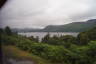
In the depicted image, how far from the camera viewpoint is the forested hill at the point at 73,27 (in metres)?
2.33

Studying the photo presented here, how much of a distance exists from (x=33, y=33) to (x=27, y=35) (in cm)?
11

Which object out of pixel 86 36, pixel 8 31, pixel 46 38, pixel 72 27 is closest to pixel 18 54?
pixel 8 31

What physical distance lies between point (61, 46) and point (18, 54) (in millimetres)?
827

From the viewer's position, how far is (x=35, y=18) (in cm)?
278

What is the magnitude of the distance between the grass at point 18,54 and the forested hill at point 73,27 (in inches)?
20.1

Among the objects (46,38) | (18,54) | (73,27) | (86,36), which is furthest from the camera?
(18,54)

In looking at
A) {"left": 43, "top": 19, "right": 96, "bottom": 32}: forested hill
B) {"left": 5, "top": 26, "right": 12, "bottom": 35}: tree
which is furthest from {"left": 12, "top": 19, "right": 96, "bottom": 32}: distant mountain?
{"left": 5, "top": 26, "right": 12, "bottom": 35}: tree

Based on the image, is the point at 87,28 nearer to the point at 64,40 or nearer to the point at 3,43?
the point at 64,40

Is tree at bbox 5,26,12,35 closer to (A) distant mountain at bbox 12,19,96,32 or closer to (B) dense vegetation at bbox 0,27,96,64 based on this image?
(B) dense vegetation at bbox 0,27,96,64

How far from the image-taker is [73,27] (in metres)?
2.42

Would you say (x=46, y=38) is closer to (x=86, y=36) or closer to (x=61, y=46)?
(x=61, y=46)

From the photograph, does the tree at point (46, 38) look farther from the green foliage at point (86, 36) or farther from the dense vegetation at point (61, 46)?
the green foliage at point (86, 36)

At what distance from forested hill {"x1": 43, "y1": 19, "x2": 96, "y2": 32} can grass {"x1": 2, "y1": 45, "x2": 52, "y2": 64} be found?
0.51 m

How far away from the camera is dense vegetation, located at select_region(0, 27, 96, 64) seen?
227 centimetres
